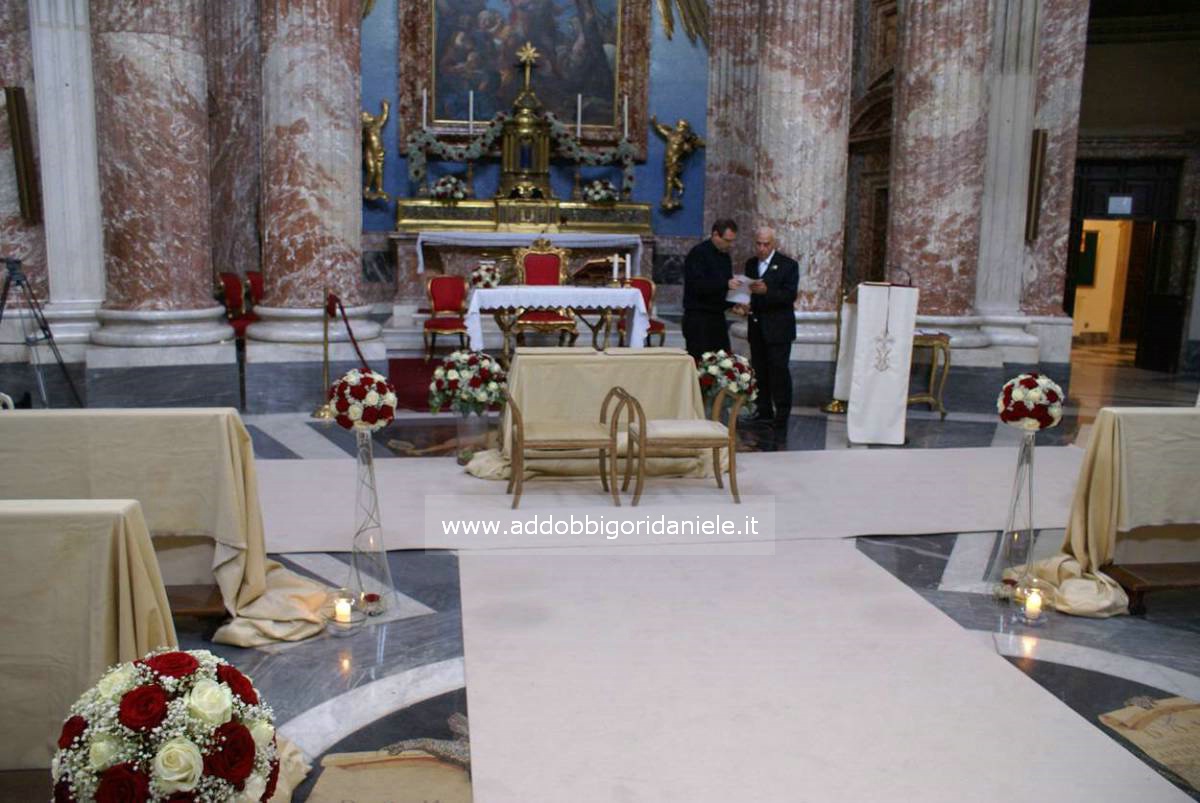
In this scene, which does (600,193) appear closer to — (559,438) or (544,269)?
(544,269)

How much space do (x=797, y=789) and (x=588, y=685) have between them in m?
0.96

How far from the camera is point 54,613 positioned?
3.13 metres

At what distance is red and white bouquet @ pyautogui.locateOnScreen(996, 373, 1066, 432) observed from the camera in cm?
498

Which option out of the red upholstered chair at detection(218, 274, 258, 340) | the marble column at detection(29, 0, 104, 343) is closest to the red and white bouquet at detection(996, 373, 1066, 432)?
the marble column at detection(29, 0, 104, 343)

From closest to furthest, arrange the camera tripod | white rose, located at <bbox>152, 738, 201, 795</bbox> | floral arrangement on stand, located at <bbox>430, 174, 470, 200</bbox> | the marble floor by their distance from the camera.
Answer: white rose, located at <bbox>152, 738, 201, 795</bbox> < the marble floor < the camera tripod < floral arrangement on stand, located at <bbox>430, 174, 470, 200</bbox>

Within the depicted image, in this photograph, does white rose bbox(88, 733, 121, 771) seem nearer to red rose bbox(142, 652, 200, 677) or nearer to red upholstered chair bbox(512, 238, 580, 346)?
red rose bbox(142, 652, 200, 677)

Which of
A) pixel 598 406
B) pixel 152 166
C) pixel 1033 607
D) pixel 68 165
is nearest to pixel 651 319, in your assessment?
pixel 598 406

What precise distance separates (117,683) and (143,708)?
10 cm

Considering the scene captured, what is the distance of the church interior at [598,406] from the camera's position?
344 cm

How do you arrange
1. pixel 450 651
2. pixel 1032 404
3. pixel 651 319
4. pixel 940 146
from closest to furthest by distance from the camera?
pixel 450 651 < pixel 1032 404 < pixel 940 146 < pixel 651 319

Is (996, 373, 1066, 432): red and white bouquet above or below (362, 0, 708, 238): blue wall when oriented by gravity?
below

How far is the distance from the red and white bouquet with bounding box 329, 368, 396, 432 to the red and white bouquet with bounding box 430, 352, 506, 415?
7.70 feet

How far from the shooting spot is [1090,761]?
3520 mm

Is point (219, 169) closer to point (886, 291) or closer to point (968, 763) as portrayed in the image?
point (886, 291)
